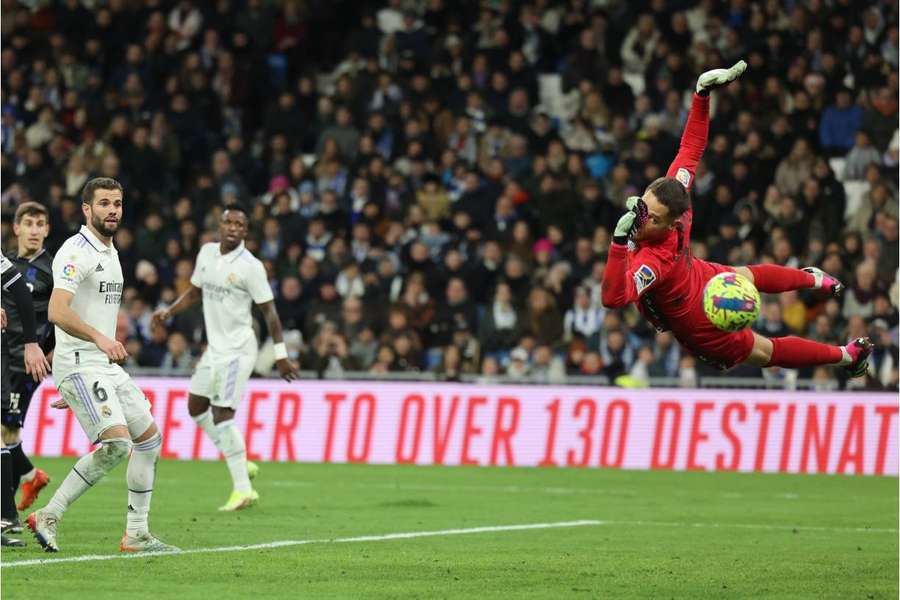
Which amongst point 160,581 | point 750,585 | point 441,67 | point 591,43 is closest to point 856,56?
point 591,43

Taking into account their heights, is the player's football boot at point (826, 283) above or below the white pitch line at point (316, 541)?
above

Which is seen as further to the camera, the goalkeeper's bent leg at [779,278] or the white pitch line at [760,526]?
the white pitch line at [760,526]

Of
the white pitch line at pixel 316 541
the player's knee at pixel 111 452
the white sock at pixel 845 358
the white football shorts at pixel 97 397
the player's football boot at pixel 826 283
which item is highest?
the player's football boot at pixel 826 283

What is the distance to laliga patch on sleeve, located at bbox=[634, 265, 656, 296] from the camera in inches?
446

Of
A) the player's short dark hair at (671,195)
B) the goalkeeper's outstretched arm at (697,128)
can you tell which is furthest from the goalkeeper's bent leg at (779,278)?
the player's short dark hair at (671,195)

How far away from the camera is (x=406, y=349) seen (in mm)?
22984

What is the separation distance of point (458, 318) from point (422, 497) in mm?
6739

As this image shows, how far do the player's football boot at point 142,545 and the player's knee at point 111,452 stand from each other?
525 millimetres

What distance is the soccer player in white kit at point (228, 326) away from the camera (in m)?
15.7

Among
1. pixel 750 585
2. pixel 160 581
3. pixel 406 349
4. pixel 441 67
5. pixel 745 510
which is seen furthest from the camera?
pixel 441 67

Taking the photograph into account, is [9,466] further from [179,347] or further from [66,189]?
[66,189]

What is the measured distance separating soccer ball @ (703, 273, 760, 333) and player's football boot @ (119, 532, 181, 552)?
13.2 ft

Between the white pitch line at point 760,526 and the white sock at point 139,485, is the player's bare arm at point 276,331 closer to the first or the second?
the white pitch line at point 760,526

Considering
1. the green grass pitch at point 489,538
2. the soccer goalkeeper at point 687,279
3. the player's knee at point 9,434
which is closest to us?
the green grass pitch at point 489,538
